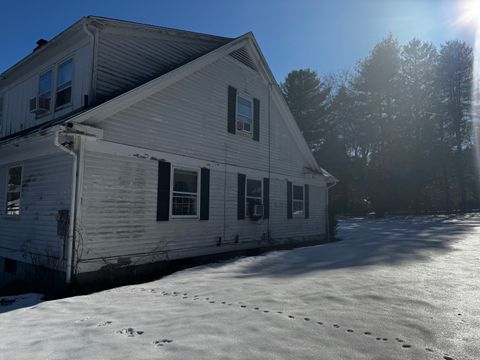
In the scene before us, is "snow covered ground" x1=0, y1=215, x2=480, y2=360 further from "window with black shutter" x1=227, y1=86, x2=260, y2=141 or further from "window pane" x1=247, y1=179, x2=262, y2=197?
"window with black shutter" x1=227, y1=86, x2=260, y2=141

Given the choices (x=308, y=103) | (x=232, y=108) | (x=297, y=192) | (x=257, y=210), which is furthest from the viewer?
(x=308, y=103)

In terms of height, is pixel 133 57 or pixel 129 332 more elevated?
pixel 133 57

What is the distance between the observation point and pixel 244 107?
12422 millimetres

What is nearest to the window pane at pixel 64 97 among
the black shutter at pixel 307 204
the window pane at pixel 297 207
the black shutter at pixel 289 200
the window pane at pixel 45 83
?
the window pane at pixel 45 83

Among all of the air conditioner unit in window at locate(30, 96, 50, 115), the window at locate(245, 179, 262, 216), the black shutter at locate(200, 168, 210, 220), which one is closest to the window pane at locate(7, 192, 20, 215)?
the air conditioner unit in window at locate(30, 96, 50, 115)

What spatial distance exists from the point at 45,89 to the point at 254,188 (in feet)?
22.4

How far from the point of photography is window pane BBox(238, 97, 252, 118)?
40.1ft

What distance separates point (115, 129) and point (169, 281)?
351cm

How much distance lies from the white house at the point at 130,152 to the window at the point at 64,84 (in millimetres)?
29

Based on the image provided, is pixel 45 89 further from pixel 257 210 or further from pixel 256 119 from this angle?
pixel 257 210

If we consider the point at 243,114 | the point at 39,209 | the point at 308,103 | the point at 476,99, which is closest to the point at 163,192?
the point at 39,209

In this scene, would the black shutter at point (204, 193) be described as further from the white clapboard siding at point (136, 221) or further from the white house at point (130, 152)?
the white clapboard siding at point (136, 221)

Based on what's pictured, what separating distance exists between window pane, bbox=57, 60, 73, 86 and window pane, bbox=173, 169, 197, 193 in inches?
141

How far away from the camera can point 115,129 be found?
8.16 meters
